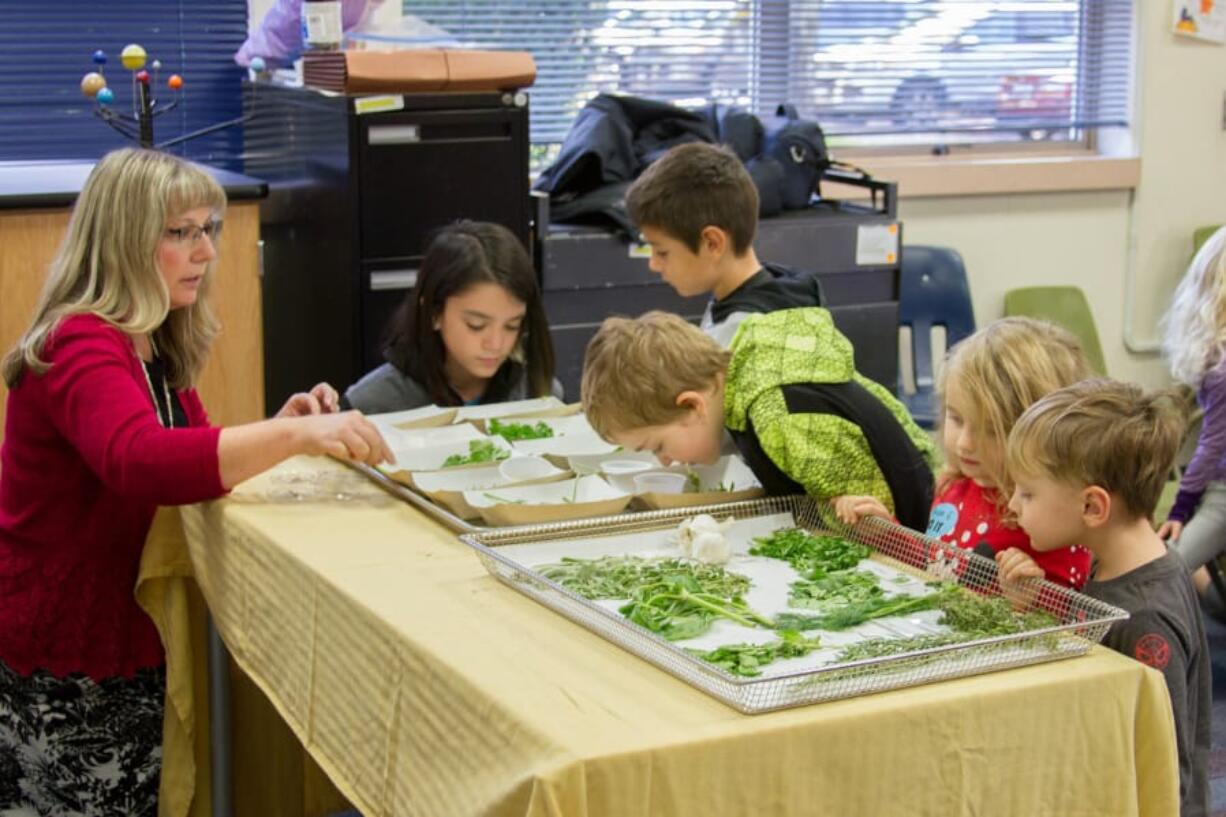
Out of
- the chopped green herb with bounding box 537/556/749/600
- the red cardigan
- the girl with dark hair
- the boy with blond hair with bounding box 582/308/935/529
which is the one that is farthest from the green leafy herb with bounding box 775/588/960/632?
the girl with dark hair

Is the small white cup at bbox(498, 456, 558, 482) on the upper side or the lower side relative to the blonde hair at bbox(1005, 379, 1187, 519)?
lower

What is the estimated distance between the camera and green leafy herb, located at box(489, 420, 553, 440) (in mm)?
2588

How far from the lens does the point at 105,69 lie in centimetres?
429

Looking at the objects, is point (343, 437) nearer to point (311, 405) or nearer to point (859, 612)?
point (311, 405)

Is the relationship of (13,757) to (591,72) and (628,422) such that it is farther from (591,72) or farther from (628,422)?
(591,72)

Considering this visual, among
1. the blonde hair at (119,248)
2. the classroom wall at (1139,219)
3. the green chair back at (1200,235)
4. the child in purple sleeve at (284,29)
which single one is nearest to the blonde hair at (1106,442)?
the blonde hair at (119,248)

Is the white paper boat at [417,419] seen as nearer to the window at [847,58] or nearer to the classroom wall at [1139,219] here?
the window at [847,58]

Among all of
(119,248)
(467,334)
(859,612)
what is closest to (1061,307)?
(467,334)

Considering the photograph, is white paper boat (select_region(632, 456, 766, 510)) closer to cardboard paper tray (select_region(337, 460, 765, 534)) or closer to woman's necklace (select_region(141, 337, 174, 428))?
cardboard paper tray (select_region(337, 460, 765, 534))

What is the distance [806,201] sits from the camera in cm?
448

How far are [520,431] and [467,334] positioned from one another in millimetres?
399

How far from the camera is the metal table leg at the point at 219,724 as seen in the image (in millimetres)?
2457

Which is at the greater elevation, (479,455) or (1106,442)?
(1106,442)

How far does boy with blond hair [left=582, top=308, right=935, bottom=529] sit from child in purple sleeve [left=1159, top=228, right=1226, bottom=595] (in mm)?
1470
